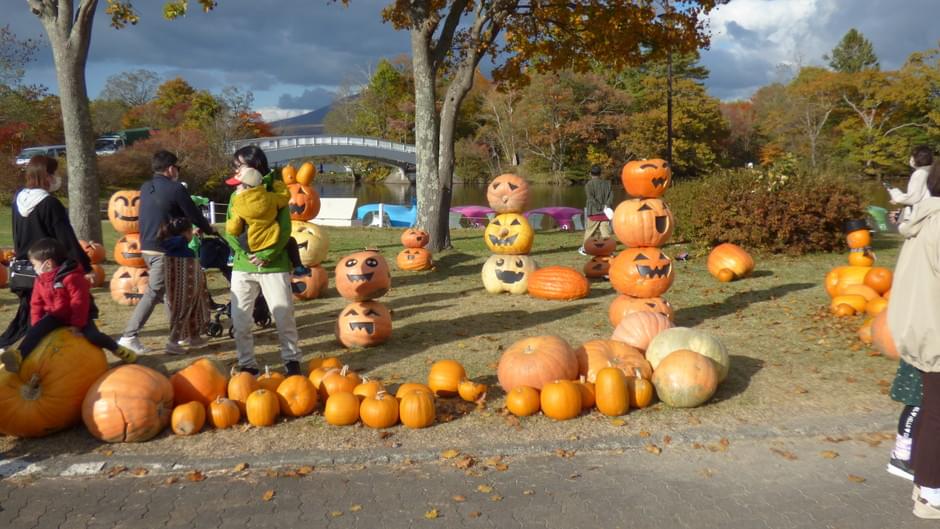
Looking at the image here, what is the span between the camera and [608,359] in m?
5.93

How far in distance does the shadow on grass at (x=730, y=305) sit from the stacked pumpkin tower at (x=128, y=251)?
7.23m

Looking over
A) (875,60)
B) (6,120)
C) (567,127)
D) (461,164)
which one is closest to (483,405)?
Result: (6,120)

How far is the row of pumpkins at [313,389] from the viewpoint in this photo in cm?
490

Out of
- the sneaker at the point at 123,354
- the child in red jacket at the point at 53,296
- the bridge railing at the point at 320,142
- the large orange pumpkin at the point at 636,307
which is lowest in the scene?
the large orange pumpkin at the point at 636,307

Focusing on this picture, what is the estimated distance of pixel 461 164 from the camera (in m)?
65.9

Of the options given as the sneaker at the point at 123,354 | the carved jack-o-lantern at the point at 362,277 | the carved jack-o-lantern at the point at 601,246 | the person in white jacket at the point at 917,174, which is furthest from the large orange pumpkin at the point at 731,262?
the sneaker at the point at 123,354

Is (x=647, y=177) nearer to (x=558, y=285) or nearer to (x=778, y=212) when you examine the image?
(x=558, y=285)

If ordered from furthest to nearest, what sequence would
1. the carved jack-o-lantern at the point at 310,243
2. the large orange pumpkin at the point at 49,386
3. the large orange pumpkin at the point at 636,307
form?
the carved jack-o-lantern at the point at 310,243 < the large orange pumpkin at the point at 636,307 < the large orange pumpkin at the point at 49,386

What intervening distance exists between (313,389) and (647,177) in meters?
4.47

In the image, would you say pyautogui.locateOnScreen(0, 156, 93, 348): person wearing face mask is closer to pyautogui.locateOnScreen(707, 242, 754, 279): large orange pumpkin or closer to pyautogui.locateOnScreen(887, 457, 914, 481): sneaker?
pyautogui.locateOnScreen(887, 457, 914, 481): sneaker

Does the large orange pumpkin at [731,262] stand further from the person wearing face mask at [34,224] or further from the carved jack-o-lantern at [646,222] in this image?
the person wearing face mask at [34,224]

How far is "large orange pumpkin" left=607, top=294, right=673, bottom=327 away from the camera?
7.66m

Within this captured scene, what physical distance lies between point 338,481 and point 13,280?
3780 millimetres

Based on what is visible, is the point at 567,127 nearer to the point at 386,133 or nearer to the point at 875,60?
the point at 386,133
